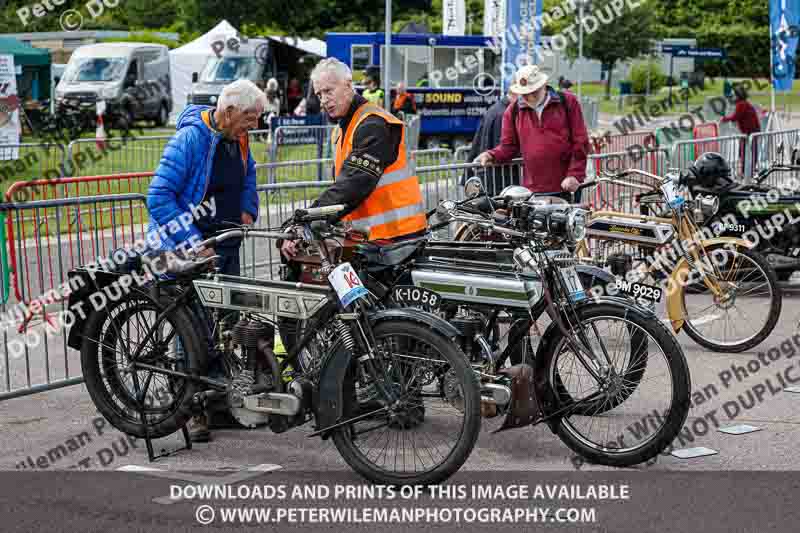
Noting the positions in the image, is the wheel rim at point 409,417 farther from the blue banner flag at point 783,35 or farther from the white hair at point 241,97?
the blue banner flag at point 783,35

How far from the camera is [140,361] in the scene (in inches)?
233

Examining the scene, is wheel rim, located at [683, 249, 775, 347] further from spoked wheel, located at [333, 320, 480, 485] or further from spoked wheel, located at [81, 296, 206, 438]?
spoked wheel, located at [81, 296, 206, 438]

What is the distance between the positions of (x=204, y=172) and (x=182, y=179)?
0.12 m

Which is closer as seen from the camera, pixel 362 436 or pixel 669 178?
pixel 362 436

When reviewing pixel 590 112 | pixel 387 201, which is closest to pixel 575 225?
pixel 387 201

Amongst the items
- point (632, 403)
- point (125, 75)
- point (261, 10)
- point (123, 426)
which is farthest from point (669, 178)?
point (261, 10)

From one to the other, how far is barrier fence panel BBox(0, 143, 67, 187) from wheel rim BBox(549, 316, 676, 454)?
41.1 feet

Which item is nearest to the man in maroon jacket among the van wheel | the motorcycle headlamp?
the motorcycle headlamp

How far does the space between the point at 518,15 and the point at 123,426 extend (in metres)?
11.5

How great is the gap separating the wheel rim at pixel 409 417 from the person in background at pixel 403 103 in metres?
19.3

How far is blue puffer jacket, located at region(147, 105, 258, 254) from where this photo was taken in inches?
233

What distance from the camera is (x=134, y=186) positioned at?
14406mm

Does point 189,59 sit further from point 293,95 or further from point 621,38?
point 621,38

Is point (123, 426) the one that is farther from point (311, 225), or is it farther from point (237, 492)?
point (311, 225)
